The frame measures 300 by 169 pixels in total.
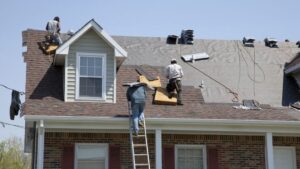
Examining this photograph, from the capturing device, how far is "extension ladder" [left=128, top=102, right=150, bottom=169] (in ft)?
45.0

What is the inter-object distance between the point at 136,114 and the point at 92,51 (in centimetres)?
333

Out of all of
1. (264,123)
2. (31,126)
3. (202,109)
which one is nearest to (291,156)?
(264,123)

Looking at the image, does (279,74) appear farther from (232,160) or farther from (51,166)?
(51,166)

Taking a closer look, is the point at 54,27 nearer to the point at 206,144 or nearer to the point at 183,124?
the point at 183,124

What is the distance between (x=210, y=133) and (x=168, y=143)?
4.23ft

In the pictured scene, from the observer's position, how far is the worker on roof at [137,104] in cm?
1398

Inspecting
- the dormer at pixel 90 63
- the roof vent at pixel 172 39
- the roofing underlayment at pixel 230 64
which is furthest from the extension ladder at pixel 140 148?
the roof vent at pixel 172 39

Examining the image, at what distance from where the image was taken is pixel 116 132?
15070mm

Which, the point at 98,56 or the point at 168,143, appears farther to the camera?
the point at 98,56

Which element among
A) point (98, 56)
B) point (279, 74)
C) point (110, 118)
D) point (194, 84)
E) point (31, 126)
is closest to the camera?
point (110, 118)

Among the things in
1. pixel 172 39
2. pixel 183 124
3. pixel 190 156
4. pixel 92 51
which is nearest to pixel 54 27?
pixel 92 51

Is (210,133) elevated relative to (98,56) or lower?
lower

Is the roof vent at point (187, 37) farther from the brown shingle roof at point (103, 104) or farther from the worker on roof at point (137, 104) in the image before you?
the worker on roof at point (137, 104)

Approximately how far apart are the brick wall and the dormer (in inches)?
55.0
